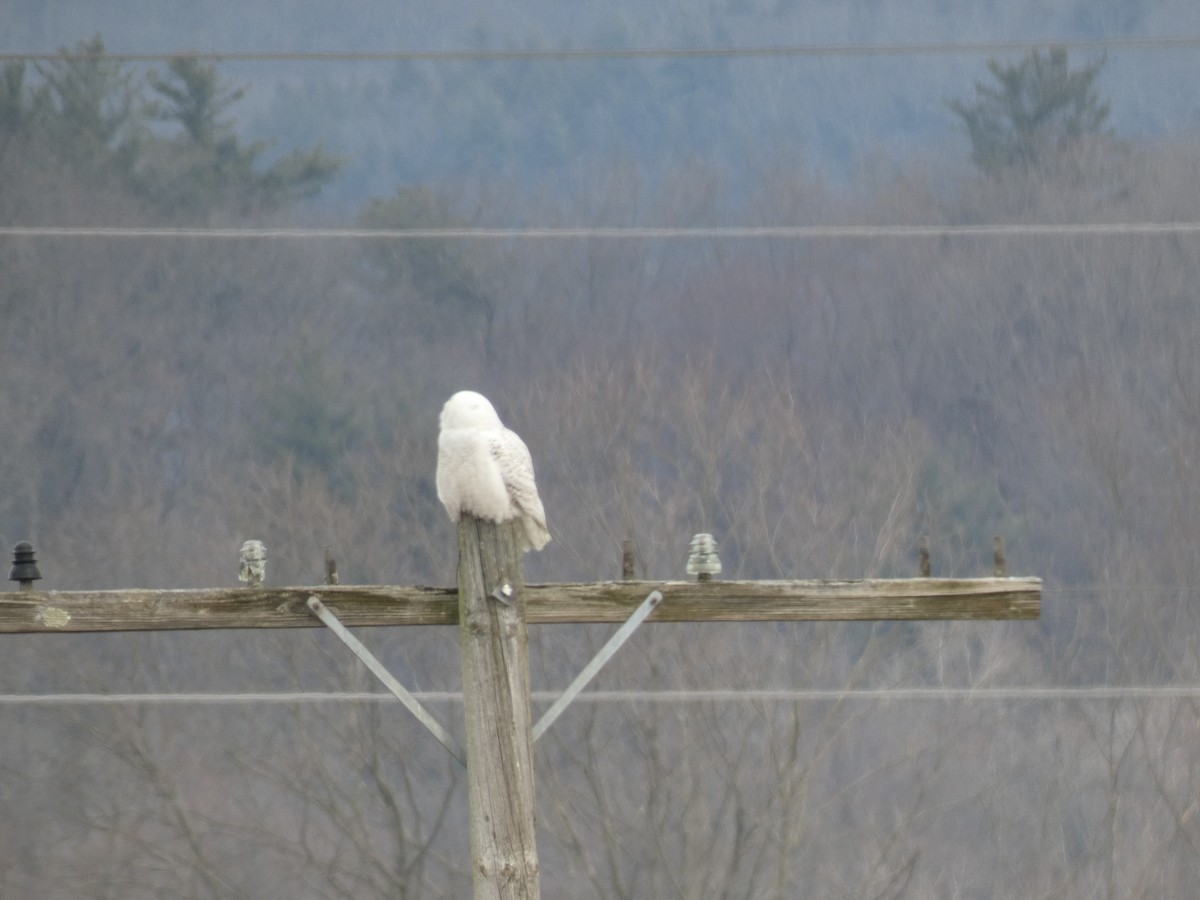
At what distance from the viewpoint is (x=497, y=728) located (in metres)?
4.93

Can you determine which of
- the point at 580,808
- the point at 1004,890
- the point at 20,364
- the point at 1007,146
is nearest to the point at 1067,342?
the point at 1007,146

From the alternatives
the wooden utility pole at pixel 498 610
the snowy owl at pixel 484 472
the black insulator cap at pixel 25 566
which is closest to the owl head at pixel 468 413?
the snowy owl at pixel 484 472

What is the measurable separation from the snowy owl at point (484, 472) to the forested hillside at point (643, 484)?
834 cm

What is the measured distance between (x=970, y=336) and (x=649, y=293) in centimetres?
284

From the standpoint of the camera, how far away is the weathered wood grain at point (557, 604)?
17.0 feet

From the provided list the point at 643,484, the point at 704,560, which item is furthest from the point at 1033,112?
the point at 704,560

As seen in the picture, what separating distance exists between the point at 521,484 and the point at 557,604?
1.28 ft

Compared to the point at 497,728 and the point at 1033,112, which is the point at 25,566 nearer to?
the point at 497,728

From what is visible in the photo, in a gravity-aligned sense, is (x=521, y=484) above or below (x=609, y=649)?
above

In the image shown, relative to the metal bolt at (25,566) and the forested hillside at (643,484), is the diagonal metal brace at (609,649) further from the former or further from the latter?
the forested hillside at (643,484)

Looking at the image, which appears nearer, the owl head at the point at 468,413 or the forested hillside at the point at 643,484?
the owl head at the point at 468,413

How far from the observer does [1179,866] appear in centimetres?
1391

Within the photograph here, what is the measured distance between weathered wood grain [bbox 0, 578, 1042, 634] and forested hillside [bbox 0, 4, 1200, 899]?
327 inches

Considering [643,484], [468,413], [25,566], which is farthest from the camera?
[643,484]
